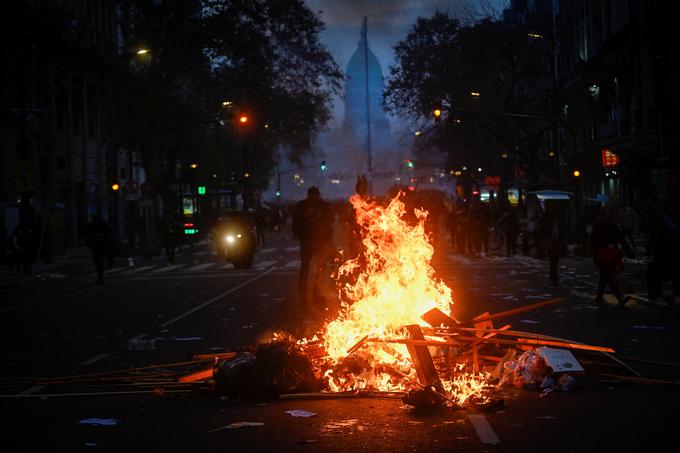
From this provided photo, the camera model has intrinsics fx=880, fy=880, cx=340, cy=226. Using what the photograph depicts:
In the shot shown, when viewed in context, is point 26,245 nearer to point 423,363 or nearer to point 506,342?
point 506,342

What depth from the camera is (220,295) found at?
18875mm

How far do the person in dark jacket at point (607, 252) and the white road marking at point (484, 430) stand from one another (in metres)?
8.95

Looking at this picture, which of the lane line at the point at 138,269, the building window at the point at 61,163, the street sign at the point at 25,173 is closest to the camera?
the street sign at the point at 25,173

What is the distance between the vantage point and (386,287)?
32.3ft

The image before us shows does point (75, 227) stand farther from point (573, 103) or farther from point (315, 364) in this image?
point (315, 364)

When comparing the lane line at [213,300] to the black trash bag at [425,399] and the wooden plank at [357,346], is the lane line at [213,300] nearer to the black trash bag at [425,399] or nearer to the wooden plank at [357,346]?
the wooden plank at [357,346]

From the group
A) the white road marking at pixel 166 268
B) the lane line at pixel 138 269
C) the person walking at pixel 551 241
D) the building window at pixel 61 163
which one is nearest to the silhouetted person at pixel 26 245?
the lane line at pixel 138 269

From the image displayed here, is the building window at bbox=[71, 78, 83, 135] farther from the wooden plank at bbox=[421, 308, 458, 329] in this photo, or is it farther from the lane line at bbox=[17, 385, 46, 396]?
the wooden plank at bbox=[421, 308, 458, 329]

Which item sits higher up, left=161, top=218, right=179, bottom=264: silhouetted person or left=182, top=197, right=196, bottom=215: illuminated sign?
left=182, top=197, right=196, bottom=215: illuminated sign

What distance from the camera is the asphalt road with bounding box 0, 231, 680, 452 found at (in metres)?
6.34

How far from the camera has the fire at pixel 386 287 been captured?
902cm

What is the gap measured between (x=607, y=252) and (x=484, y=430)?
376 inches

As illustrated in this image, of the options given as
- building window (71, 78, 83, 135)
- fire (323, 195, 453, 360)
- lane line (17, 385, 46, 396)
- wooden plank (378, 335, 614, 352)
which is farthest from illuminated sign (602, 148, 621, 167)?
lane line (17, 385, 46, 396)

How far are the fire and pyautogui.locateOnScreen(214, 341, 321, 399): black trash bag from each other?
0.57m
